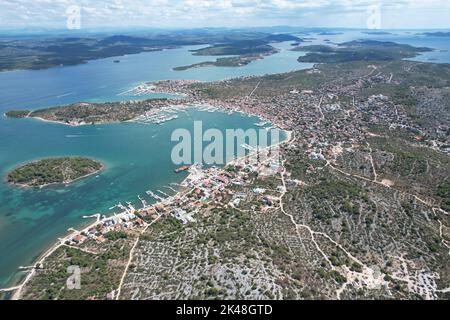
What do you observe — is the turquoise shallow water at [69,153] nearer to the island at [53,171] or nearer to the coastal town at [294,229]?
the island at [53,171]

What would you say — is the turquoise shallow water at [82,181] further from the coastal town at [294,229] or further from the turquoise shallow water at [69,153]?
the coastal town at [294,229]

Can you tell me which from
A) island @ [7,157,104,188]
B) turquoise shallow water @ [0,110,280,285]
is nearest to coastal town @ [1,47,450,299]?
turquoise shallow water @ [0,110,280,285]

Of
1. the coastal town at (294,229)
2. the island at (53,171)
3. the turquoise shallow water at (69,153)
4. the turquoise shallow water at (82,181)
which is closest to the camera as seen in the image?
the coastal town at (294,229)

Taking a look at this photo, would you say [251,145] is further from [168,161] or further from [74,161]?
[74,161]

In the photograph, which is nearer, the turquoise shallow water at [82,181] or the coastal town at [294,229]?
the coastal town at [294,229]

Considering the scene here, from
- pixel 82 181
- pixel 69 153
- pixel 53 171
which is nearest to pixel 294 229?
pixel 82 181

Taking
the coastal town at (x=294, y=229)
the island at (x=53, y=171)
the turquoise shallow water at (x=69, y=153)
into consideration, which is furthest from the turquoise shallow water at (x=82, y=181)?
the coastal town at (x=294, y=229)

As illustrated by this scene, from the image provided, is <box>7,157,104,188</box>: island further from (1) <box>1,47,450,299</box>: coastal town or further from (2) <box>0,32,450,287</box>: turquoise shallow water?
(1) <box>1,47,450,299</box>: coastal town

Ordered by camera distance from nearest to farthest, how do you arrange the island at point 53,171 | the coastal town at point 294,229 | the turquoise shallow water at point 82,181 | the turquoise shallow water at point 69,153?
the coastal town at point 294,229 → the turquoise shallow water at point 82,181 → the turquoise shallow water at point 69,153 → the island at point 53,171

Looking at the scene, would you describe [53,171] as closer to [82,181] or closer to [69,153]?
[82,181]
